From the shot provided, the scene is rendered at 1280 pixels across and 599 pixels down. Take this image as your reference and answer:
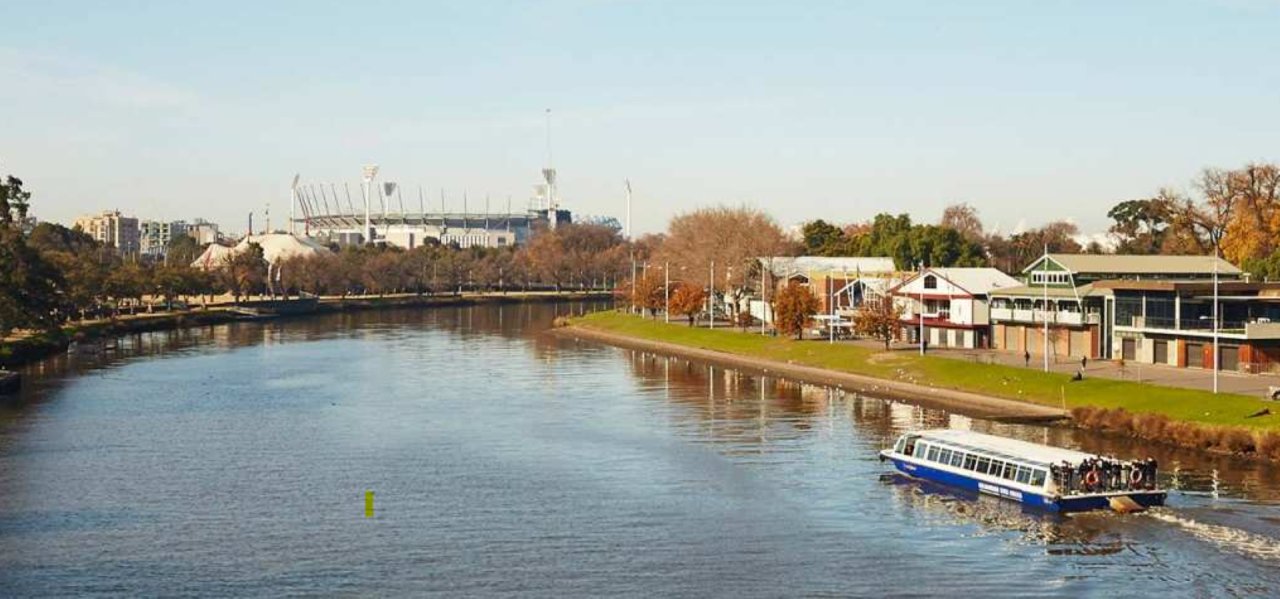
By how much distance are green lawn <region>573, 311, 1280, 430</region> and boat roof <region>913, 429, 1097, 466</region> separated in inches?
511

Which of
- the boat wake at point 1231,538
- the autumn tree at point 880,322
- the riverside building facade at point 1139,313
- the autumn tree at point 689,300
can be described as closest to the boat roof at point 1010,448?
→ the boat wake at point 1231,538

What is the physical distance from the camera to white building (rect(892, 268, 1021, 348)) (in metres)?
101

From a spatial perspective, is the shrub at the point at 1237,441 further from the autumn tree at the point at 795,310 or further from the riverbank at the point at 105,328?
the riverbank at the point at 105,328

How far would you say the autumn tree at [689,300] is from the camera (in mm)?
138250

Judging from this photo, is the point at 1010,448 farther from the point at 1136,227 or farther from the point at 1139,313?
the point at 1136,227

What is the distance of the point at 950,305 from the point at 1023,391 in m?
29.8

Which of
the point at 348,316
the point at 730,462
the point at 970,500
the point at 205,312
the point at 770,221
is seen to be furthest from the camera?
the point at 348,316

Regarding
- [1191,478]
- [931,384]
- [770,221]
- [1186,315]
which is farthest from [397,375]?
[770,221]

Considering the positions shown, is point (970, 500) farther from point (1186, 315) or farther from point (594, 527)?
point (1186, 315)

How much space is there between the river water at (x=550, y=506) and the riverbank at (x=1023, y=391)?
8.72ft

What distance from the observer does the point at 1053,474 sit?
46.5 m

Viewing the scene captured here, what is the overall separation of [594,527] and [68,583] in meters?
15.6

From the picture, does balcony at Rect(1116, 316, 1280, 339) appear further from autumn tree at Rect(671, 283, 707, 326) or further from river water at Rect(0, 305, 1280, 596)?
autumn tree at Rect(671, 283, 707, 326)

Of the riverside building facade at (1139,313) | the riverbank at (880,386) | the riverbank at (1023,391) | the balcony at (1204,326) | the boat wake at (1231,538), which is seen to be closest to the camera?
the boat wake at (1231,538)
